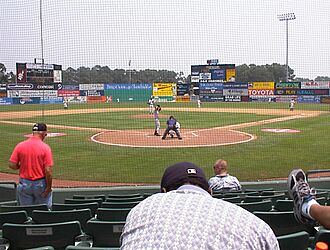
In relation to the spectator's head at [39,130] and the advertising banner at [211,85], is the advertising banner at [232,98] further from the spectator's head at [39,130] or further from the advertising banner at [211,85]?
the spectator's head at [39,130]

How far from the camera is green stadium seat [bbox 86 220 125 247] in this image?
2963mm

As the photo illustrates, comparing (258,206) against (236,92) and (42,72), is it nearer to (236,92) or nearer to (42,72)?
(42,72)

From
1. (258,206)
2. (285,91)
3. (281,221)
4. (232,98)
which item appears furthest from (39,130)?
(232,98)

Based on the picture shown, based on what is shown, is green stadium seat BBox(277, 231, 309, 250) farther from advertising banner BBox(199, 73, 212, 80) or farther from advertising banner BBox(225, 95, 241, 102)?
advertising banner BBox(225, 95, 241, 102)

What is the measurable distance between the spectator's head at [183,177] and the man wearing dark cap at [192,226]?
0.14 meters

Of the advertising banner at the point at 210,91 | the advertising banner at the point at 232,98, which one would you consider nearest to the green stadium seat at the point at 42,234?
the advertising banner at the point at 210,91

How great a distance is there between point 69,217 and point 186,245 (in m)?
2.40

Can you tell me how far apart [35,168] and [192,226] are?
14.6 ft

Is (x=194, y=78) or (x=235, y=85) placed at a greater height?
(x=194, y=78)

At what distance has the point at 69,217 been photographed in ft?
11.4

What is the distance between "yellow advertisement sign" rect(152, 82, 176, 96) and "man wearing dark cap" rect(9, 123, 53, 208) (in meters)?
26.9

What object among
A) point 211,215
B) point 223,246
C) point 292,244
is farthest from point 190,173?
point 292,244

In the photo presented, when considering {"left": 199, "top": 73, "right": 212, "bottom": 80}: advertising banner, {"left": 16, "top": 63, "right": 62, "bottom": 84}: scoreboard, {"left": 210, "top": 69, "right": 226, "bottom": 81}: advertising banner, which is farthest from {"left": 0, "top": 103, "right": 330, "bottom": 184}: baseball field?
{"left": 210, "top": 69, "right": 226, "bottom": 81}: advertising banner

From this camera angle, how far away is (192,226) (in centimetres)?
132
